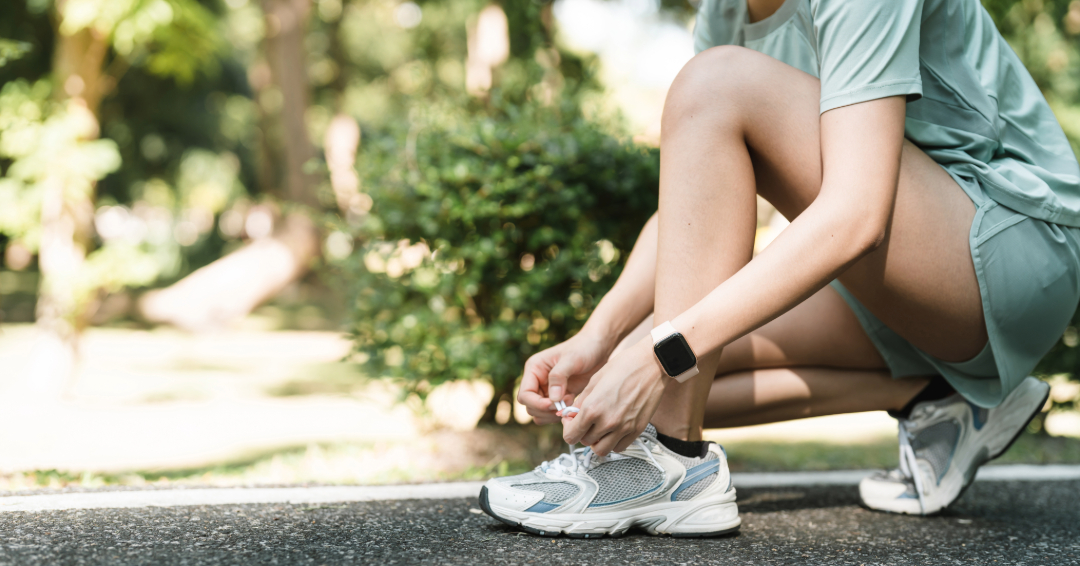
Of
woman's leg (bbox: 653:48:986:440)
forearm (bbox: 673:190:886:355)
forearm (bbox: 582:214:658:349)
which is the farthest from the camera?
forearm (bbox: 582:214:658:349)

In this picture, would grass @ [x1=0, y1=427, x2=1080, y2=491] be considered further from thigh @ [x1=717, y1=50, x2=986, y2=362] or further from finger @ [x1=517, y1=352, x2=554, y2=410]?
thigh @ [x1=717, y1=50, x2=986, y2=362]

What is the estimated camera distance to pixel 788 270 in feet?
4.09

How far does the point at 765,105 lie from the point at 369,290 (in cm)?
212

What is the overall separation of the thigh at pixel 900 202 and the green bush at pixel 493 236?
1395 millimetres

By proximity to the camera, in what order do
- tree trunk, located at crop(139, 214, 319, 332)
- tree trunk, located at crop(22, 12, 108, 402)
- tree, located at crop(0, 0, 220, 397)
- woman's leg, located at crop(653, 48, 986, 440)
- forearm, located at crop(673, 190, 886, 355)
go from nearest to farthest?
forearm, located at crop(673, 190, 886, 355), woman's leg, located at crop(653, 48, 986, 440), tree, located at crop(0, 0, 220, 397), tree trunk, located at crop(22, 12, 108, 402), tree trunk, located at crop(139, 214, 319, 332)

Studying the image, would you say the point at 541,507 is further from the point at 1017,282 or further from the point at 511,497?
the point at 1017,282

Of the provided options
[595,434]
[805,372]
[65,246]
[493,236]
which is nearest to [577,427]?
[595,434]

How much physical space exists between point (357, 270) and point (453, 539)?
76.3 inches

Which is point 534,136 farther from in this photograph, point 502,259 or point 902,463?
point 902,463

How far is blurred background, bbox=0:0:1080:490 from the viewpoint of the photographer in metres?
2.88

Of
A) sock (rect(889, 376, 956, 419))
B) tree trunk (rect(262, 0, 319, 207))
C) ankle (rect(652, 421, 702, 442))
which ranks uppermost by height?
tree trunk (rect(262, 0, 319, 207))

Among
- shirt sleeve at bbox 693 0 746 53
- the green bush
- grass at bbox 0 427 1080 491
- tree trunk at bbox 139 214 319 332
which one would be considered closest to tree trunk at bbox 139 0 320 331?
tree trunk at bbox 139 214 319 332

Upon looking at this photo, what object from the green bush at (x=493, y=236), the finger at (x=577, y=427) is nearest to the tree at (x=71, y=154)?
the green bush at (x=493, y=236)

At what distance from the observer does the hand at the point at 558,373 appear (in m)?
1.49
